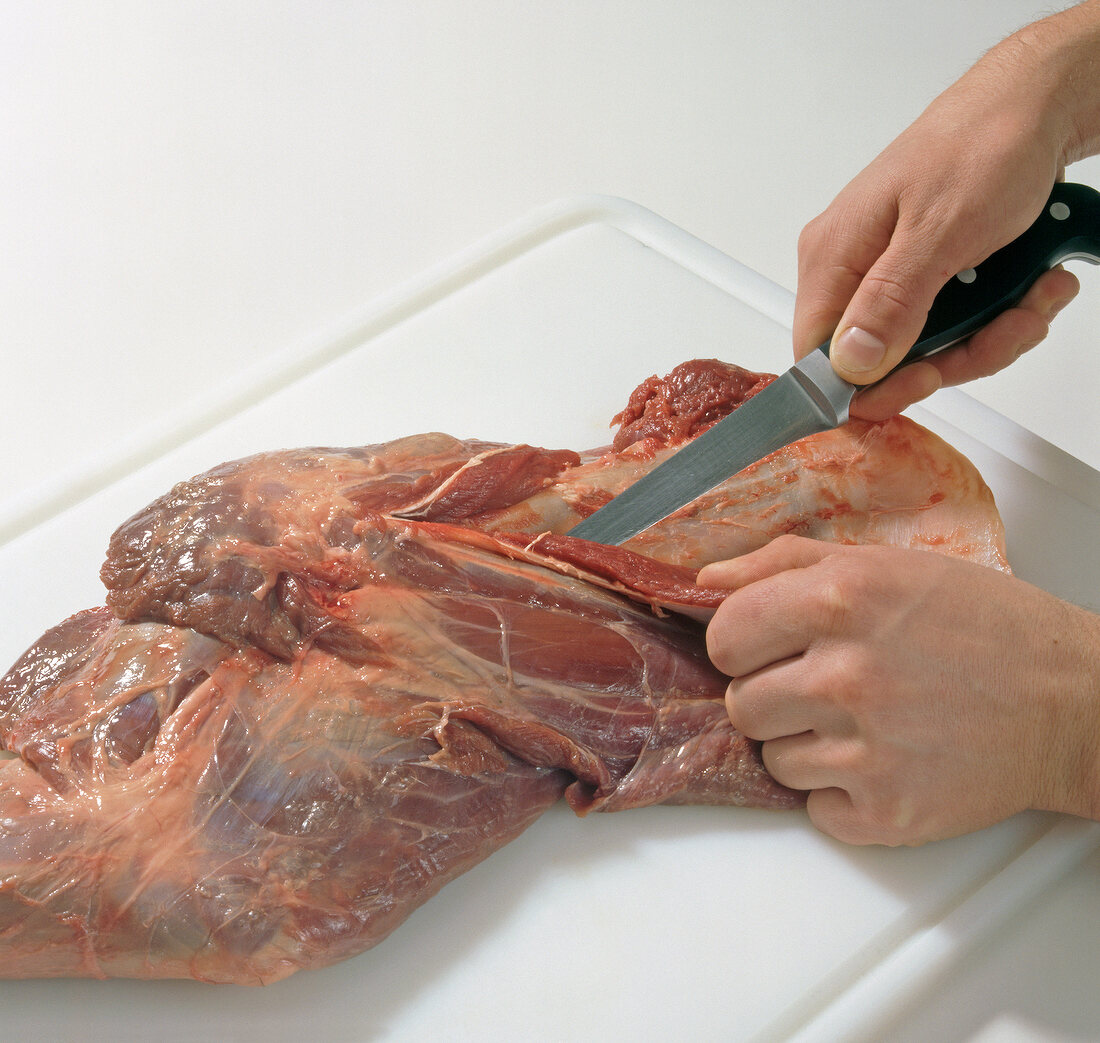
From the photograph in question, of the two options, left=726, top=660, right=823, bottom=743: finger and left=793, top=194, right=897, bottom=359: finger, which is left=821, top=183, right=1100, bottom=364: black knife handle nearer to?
left=793, top=194, right=897, bottom=359: finger

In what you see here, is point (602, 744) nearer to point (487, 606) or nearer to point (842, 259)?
point (487, 606)

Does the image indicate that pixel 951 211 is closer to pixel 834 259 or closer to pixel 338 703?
pixel 834 259

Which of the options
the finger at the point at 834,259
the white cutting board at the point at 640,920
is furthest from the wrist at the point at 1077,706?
the finger at the point at 834,259

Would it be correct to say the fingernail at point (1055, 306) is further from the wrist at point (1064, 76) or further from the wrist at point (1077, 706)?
the wrist at point (1077, 706)

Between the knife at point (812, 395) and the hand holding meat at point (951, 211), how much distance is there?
7cm

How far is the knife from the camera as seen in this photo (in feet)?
8.95

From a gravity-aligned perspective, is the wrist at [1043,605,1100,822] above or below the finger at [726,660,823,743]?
below

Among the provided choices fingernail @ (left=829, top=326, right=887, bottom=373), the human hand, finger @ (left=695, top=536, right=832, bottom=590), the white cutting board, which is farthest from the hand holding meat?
the white cutting board

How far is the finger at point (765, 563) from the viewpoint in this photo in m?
2.58

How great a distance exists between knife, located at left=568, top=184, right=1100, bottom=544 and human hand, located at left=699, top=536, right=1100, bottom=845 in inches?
14.1

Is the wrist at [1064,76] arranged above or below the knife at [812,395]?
above

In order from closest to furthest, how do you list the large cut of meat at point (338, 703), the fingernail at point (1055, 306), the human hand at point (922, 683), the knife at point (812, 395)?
the large cut of meat at point (338, 703)
the human hand at point (922, 683)
the knife at point (812, 395)
the fingernail at point (1055, 306)

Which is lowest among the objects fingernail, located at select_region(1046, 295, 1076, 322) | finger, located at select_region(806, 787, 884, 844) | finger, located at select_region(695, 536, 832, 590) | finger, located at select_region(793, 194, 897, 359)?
finger, located at select_region(806, 787, 884, 844)

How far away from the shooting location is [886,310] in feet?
8.57
